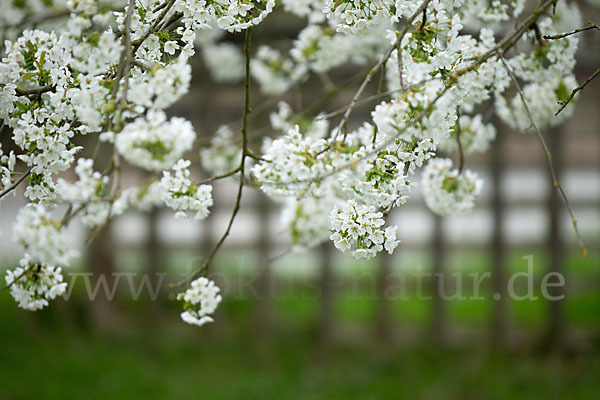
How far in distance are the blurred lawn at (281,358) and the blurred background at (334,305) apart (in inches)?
0.5

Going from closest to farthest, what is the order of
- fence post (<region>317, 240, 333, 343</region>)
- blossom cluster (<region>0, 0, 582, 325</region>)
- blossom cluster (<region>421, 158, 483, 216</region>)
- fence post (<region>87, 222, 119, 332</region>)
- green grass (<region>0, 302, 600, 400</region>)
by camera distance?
blossom cluster (<region>0, 0, 582, 325</region>) < blossom cluster (<region>421, 158, 483, 216</region>) < green grass (<region>0, 302, 600, 400</region>) < fence post (<region>317, 240, 333, 343</region>) < fence post (<region>87, 222, 119, 332</region>)

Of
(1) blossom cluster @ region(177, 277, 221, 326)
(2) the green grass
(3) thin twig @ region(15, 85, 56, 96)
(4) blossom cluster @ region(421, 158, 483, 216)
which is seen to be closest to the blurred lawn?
(2) the green grass

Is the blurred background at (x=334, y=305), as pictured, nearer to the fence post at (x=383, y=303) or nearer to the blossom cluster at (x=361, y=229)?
the fence post at (x=383, y=303)

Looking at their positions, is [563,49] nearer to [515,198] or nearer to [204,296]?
[204,296]

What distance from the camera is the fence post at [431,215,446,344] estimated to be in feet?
12.2

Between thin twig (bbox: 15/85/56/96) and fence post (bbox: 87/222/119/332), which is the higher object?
thin twig (bbox: 15/85/56/96)

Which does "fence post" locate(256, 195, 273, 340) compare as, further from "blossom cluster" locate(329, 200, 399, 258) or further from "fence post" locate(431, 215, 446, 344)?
"blossom cluster" locate(329, 200, 399, 258)

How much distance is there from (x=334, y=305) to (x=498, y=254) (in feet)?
3.47

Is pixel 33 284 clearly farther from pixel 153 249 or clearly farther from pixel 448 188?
pixel 153 249

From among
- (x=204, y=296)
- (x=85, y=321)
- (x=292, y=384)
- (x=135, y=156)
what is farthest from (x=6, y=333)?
(x=204, y=296)

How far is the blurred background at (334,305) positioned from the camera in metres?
3.32

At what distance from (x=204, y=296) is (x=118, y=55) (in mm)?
597

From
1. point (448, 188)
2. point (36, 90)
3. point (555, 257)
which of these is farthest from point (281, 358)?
point (36, 90)

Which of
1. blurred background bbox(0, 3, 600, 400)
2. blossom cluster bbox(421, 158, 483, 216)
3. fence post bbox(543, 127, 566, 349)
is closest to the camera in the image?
blossom cluster bbox(421, 158, 483, 216)
